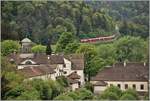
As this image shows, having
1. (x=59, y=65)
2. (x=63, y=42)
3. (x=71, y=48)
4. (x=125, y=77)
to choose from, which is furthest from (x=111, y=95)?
(x=63, y=42)

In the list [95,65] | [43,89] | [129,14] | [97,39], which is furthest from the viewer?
[129,14]

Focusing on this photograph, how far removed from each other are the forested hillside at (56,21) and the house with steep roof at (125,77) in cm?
829

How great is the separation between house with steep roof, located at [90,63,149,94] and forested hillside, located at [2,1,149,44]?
8292 millimetres

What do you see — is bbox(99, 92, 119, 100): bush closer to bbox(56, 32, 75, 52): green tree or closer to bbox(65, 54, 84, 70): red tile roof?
bbox(65, 54, 84, 70): red tile roof

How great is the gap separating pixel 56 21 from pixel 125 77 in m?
11.6

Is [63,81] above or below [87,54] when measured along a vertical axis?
below

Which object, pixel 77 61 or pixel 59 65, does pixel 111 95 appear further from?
pixel 77 61

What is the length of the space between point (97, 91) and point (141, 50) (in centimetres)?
396

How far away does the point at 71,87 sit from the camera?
1002 centimetres

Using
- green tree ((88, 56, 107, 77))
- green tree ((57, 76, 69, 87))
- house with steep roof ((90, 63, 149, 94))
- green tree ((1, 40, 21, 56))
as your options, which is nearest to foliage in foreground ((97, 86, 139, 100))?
house with steep roof ((90, 63, 149, 94))

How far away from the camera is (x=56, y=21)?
840 inches

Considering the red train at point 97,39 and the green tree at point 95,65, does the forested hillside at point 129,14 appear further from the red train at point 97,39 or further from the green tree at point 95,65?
the green tree at point 95,65

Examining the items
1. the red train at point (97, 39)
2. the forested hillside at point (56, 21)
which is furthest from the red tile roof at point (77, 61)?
the red train at point (97, 39)

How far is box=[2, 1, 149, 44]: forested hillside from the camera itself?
65.6 ft
